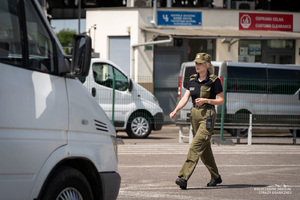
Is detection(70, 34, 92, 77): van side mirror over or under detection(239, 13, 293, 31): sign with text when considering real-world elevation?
under

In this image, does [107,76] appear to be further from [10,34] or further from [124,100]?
[10,34]

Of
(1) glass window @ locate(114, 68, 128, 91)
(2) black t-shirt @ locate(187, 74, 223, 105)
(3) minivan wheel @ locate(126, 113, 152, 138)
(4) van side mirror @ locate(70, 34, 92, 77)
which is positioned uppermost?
(4) van side mirror @ locate(70, 34, 92, 77)

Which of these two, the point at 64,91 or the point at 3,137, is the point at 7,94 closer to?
the point at 3,137

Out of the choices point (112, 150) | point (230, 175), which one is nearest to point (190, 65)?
point (230, 175)

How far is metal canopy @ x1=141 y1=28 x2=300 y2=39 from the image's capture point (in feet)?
87.1

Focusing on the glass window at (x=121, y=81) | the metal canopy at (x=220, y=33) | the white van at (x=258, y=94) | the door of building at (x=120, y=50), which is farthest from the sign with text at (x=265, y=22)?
the glass window at (x=121, y=81)

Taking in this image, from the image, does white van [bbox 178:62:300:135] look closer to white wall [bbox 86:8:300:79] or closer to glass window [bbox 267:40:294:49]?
white wall [bbox 86:8:300:79]

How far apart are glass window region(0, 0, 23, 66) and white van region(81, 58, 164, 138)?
13154mm

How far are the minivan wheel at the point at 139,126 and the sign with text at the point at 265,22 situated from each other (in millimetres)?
12404

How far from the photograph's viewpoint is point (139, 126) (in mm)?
19406

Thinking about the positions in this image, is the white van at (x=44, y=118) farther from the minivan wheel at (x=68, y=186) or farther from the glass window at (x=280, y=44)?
the glass window at (x=280, y=44)

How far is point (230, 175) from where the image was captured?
1111cm

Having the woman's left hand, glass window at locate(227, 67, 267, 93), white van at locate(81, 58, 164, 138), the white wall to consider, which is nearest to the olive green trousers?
the woman's left hand

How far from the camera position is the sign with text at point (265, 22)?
100 ft
